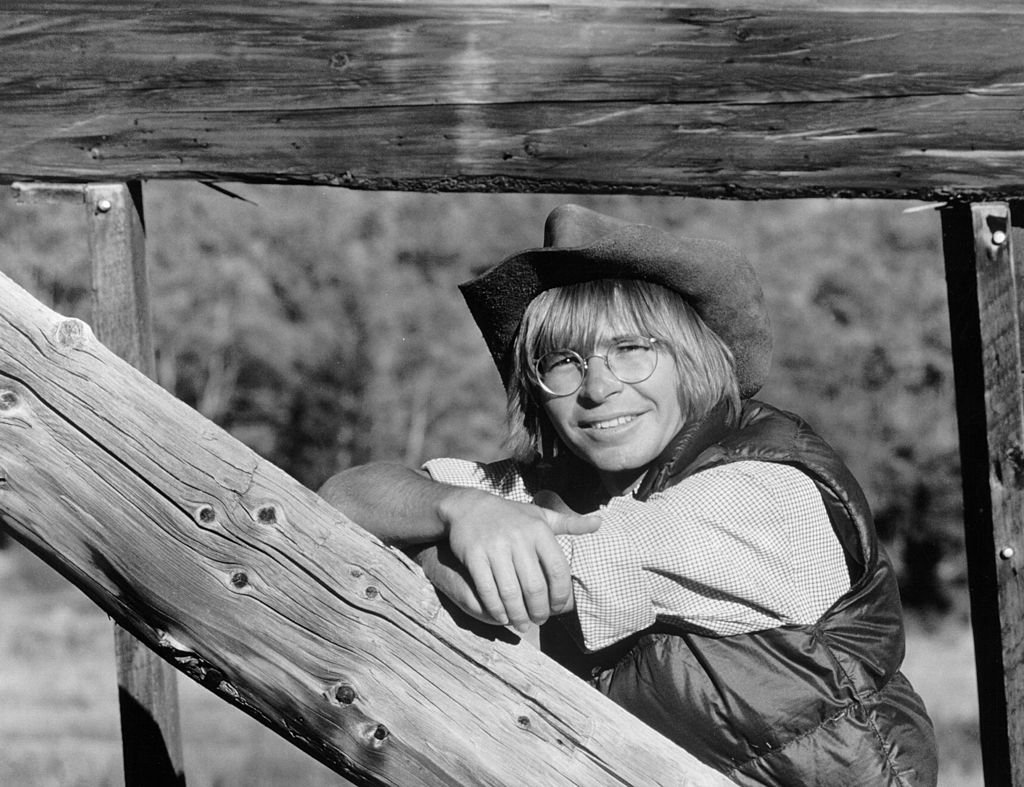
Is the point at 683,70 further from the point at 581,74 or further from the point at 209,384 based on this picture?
the point at 209,384

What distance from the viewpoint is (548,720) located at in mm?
1556

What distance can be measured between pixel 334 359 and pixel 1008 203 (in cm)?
570

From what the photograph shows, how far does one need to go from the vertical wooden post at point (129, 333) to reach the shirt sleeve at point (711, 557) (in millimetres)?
918

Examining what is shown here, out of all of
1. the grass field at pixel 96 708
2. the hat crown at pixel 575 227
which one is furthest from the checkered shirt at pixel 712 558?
the grass field at pixel 96 708

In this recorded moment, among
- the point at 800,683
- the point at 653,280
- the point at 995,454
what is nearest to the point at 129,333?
the point at 653,280

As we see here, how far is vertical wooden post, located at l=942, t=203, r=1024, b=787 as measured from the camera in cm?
211

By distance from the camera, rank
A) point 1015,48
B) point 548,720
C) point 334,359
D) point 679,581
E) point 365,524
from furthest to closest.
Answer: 1. point 334,359
2. point 1015,48
3. point 365,524
4. point 679,581
5. point 548,720

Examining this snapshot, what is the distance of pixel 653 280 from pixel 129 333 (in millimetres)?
899

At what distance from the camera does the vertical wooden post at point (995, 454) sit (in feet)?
6.91

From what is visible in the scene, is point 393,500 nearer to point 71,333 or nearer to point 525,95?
point 71,333

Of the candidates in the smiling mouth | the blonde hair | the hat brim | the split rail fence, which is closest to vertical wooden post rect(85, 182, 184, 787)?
the split rail fence

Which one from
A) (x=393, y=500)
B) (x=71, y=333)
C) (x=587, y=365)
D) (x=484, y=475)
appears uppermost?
(x=71, y=333)

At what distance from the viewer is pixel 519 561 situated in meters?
1.52

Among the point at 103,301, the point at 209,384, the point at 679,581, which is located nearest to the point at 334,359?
the point at 209,384
